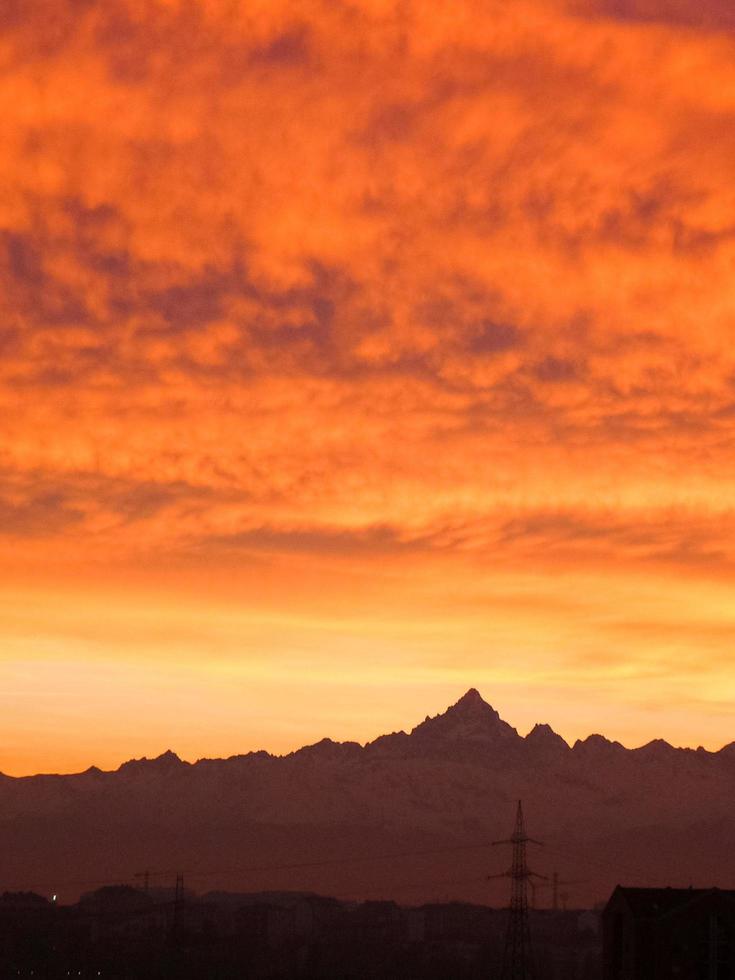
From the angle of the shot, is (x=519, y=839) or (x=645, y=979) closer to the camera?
(x=645, y=979)

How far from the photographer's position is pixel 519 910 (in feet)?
602

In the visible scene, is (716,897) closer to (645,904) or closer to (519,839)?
(645,904)

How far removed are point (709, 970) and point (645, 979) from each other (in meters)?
6.96

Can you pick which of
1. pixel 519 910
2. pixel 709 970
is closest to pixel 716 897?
pixel 709 970

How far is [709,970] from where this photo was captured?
541 feet

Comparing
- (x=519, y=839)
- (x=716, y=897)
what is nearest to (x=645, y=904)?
(x=716, y=897)

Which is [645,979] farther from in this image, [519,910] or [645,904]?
[519,910]

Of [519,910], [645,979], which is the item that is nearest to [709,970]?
[645,979]

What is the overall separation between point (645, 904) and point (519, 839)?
2267 centimetres

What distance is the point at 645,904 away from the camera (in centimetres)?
17225

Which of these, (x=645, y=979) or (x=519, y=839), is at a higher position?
(x=519, y=839)

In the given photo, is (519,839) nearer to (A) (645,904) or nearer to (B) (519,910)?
(B) (519,910)

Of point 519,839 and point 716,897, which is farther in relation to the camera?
point 519,839

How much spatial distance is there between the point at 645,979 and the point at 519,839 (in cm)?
2884
